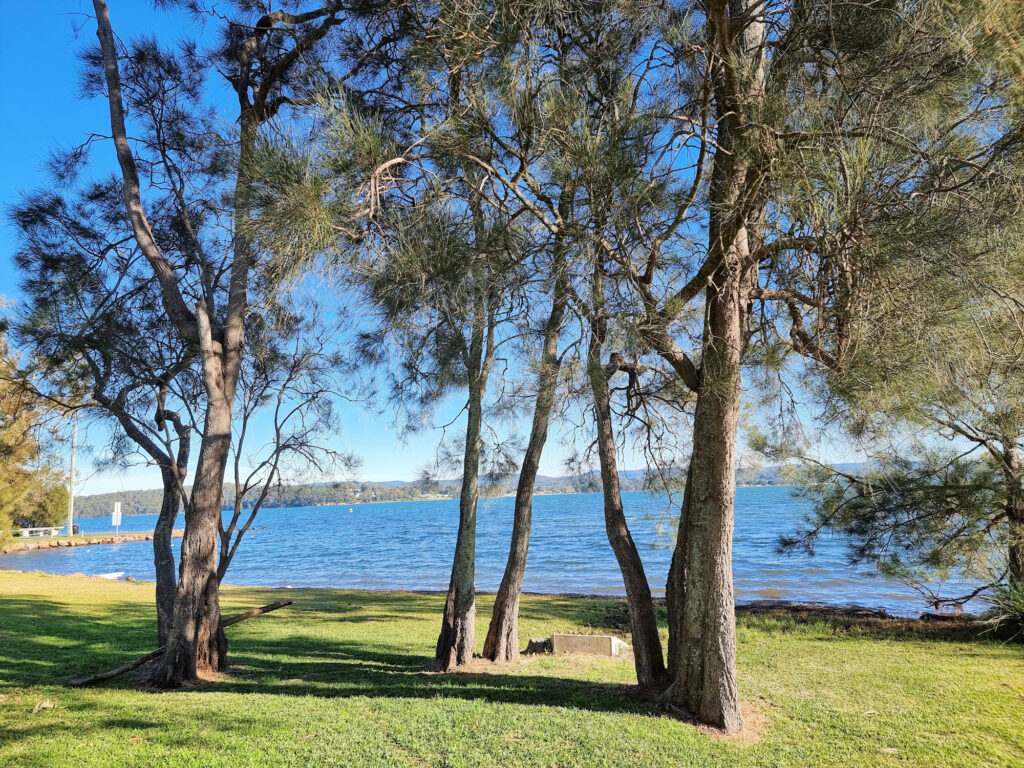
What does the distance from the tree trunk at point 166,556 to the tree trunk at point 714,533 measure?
453 centimetres

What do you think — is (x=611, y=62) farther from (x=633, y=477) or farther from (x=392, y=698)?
(x=392, y=698)

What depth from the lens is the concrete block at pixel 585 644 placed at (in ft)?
22.0

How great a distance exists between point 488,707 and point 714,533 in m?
1.89

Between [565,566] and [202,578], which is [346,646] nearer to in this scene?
[202,578]

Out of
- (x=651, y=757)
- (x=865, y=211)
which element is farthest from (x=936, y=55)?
(x=651, y=757)

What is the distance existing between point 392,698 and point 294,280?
3088 mm

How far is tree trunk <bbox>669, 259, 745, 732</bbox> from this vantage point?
388cm

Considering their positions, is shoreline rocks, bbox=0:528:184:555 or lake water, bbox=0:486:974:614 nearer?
lake water, bbox=0:486:974:614

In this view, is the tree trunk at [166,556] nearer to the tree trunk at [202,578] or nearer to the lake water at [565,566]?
the tree trunk at [202,578]

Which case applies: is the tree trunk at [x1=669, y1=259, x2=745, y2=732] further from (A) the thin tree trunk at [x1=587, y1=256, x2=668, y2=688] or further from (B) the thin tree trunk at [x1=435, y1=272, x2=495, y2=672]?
(B) the thin tree trunk at [x1=435, y1=272, x2=495, y2=672]

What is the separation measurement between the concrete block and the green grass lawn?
0.94 feet

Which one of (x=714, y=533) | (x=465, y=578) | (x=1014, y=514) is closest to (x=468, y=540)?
(x=465, y=578)

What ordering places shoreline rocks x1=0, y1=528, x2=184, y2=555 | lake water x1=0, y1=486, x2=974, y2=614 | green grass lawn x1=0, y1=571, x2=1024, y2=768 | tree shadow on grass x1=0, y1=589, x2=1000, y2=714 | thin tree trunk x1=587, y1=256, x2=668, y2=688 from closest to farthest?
green grass lawn x1=0, y1=571, x2=1024, y2=768
thin tree trunk x1=587, y1=256, x2=668, y2=688
tree shadow on grass x1=0, y1=589, x2=1000, y2=714
lake water x1=0, y1=486, x2=974, y2=614
shoreline rocks x1=0, y1=528, x2=184, y2=555

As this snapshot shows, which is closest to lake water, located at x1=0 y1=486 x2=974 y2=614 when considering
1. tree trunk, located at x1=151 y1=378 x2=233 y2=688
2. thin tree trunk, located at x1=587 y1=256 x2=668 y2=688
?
thin tree trunk, located at x1=587 y1=256 x2=668 y2=688
